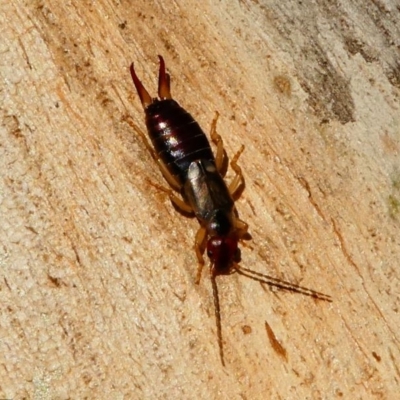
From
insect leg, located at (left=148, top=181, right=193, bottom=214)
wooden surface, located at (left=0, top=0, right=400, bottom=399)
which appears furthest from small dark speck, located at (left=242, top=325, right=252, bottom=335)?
insect leg, located at (left=148, top=181, right=193, bottom=214)

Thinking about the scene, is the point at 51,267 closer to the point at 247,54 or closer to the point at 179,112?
the point at 179,112

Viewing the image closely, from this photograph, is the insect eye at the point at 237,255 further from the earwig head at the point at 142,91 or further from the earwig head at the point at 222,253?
the earwig head at the point at 142,91

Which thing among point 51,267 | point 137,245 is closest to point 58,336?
point 51,267

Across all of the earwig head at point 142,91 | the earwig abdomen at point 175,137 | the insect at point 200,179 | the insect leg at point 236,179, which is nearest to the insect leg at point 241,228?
the insect at point 200,179

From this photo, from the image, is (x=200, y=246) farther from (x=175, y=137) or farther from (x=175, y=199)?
(x=175, y=137)

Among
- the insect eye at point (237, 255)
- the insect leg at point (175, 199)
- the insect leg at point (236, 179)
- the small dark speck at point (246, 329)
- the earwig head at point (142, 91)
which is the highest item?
the earwig head at point (142, 91)

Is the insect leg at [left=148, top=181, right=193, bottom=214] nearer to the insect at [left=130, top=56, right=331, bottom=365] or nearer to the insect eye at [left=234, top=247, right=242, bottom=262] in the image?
the insect at [left=130, top=56, right=331, bottom=365]

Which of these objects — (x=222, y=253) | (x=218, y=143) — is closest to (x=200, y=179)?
(x=218, y=143)

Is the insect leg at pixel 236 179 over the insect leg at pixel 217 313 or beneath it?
over
